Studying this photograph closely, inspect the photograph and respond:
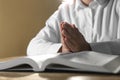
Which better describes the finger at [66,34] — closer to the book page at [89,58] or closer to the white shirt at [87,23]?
the book page at [89,58]

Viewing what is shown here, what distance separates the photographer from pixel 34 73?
30.1 inches

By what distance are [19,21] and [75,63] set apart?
1.55 meters

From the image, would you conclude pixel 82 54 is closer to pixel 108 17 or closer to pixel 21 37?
pixel 108 17

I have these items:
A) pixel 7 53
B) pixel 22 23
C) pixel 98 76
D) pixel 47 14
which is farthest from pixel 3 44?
pixel 98 76

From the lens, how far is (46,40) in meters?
1.55

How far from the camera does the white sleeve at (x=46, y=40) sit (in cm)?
144

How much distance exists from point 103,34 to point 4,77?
2.29 ft

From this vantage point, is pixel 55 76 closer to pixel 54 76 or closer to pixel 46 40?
pixel 54 76

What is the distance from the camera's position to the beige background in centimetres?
220

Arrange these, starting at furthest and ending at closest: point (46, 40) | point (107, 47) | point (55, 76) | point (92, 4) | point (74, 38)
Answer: point (46, 40) < point (92, 4) < point (107, 47) < point (74, 38) < point (55, 76)

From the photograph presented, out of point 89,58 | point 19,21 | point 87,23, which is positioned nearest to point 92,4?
point 87,23

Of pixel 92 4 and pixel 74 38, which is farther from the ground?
pixel 92 4

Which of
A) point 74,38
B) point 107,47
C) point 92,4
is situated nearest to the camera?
point 74,38

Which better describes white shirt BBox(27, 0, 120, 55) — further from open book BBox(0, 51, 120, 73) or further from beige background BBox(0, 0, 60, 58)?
beige background BBox(0, 0, 60, 58)
